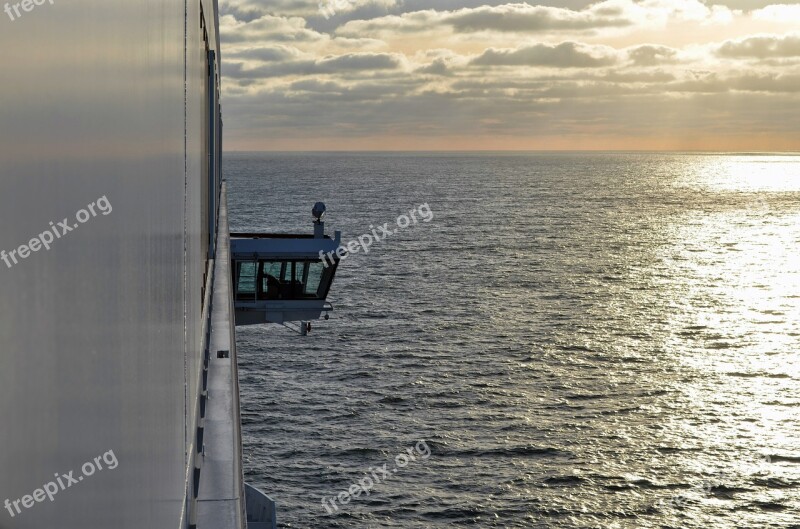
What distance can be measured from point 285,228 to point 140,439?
371 feet

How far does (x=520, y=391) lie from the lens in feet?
153

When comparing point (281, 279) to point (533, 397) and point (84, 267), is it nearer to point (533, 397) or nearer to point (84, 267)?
point (533, 397)

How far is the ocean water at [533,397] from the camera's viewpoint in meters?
33.3


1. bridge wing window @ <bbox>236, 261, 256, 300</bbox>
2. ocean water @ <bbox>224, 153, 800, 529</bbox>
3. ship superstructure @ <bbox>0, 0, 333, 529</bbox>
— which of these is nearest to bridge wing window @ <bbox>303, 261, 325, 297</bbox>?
bridge wing window @ <bbox>236, 261, 256, 300</bbox>

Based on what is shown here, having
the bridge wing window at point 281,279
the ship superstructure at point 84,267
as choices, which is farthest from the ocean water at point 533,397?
the ship superstructure at point 84,267

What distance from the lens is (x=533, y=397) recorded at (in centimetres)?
4562

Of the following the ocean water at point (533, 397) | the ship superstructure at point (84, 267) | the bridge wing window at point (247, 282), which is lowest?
the ocean water at point (533, 397)

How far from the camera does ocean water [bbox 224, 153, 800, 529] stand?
33.3 metres

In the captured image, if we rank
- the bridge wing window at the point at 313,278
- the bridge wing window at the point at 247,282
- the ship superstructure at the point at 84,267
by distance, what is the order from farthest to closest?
1. the bridge wing window at the point at 313,278
2. the bridge wing window at the point at 247,282
3. the ship superstructure at the point at 84,267

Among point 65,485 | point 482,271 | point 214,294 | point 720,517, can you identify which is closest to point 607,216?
point 482,271

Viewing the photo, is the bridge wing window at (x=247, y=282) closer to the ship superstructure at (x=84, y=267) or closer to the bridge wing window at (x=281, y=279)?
the bridge wing window at (x=281, y=279)

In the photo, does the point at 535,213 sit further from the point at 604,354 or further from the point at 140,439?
the point at 140,439

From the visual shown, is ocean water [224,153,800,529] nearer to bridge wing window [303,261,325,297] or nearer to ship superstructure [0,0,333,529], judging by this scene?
bridge wing window [303,261,325,297]

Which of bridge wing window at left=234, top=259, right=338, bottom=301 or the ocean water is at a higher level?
bridge wing window at left=234, top=259, right=338, bottom=301
